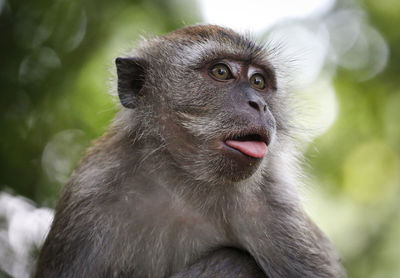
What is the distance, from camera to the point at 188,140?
214 inches

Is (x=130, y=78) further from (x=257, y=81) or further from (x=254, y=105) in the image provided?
(x=254, y=105)

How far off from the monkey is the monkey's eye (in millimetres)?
11

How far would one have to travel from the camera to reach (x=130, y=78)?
591 centimetres

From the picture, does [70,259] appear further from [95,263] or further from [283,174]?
[283,174]

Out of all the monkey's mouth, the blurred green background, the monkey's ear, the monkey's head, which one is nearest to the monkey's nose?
the monkey's head

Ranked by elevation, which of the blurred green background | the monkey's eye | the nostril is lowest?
the blurred green background

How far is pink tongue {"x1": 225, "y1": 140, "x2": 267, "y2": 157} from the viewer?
16.5ft

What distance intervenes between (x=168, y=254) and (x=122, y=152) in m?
1.18

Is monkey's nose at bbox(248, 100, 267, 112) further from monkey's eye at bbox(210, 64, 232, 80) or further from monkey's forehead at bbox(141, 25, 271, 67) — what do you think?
monkey's forehead at bbox(141, 25, 271, 67)

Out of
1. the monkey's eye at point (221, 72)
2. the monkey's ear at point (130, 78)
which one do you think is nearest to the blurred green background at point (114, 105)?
the monkey's ear at point (130, 78)

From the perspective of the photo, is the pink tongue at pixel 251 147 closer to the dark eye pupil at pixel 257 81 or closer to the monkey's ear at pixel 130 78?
the dark eye pupil at pixel 257 81

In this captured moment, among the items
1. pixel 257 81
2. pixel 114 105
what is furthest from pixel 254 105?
pixel 114 105

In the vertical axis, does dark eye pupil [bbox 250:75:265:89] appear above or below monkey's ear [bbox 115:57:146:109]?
above

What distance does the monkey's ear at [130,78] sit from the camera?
5789mm
